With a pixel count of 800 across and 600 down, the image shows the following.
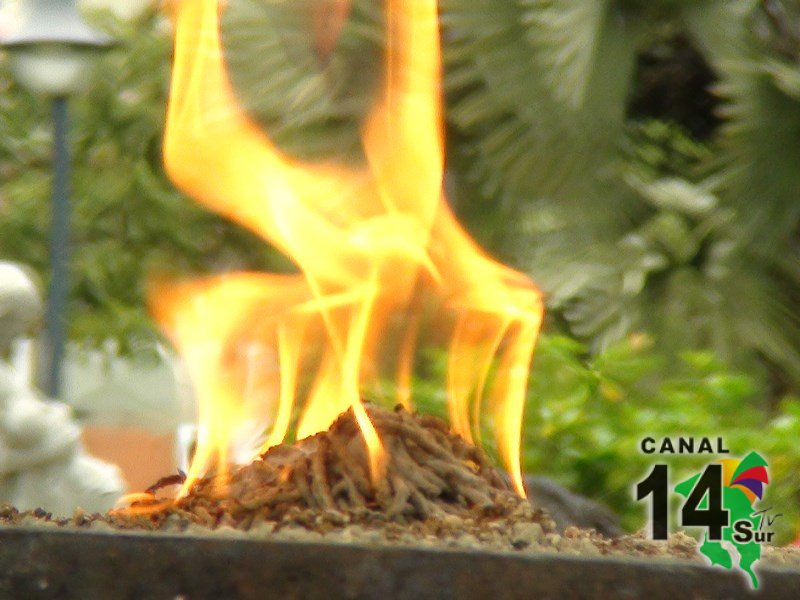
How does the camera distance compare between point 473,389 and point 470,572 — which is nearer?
point 470,572

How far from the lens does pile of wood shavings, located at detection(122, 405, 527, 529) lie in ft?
9.37

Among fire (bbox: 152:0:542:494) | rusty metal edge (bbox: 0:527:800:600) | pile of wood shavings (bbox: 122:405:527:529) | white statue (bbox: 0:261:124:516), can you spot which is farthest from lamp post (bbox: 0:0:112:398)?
rusty metal edge (bbox: 0:527:800:600)

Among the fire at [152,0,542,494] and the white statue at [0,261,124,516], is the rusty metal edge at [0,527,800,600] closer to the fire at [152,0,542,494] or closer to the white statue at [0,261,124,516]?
the fire at [152,0,542,494]

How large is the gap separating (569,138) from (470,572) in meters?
4.90

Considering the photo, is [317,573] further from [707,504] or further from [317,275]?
[317,275]

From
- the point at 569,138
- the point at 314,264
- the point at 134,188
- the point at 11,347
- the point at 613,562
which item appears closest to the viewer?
the point at 613,562

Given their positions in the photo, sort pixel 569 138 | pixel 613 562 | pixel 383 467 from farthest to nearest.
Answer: pixel 569 138
pixel 383 467
pixel 613 562

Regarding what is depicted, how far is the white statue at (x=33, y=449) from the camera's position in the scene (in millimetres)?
4551

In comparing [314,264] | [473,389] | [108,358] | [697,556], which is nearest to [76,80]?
[108,358]

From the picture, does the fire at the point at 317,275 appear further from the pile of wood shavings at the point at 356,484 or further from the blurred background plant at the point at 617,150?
the blurred background plant at the point at 617,150

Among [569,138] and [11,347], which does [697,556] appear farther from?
[569,138]

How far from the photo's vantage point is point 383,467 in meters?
2.91

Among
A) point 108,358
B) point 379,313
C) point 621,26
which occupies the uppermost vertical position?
point 621,26

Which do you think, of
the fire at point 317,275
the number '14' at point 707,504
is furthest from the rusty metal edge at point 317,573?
the fire at point 317,275
